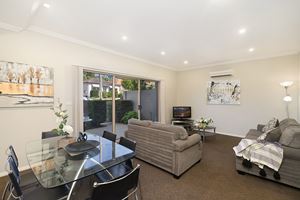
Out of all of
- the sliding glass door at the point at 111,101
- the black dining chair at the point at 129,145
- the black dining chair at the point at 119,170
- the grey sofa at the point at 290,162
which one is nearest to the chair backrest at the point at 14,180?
the black dining chair at the point at 119,170

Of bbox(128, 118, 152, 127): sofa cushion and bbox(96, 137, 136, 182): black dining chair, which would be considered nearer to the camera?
bbox(96, 137, 136, 182): black dining chair

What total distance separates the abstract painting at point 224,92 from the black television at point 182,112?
0.90m

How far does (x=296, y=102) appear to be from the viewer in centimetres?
410

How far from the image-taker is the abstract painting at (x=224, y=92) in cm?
511

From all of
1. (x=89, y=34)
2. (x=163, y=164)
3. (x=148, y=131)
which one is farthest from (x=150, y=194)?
(x=89, y=34)

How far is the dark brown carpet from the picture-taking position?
205 cm

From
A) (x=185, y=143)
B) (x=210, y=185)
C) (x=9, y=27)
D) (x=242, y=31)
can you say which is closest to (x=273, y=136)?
(x=210, y=185)

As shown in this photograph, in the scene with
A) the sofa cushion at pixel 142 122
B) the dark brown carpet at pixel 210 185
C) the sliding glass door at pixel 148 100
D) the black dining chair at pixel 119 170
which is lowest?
the dark brown carpet at pixel 210 185

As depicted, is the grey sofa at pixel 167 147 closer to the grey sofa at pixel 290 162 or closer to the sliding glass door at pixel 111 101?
the grey sofa at pixel 290 162

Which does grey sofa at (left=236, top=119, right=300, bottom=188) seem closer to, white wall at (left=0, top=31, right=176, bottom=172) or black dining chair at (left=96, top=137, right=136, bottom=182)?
black dining chair at (left=96, top=137, right=136, bottom=182)

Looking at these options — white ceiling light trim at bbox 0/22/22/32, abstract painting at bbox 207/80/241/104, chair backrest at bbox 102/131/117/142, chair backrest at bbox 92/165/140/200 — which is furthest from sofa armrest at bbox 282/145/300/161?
white ceiling light trim at bbox 0/22/22/32

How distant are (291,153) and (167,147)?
6.19 feet

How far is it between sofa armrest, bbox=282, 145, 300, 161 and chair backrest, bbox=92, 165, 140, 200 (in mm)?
2420

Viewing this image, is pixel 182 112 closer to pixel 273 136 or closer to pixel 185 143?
pixel 273 136
